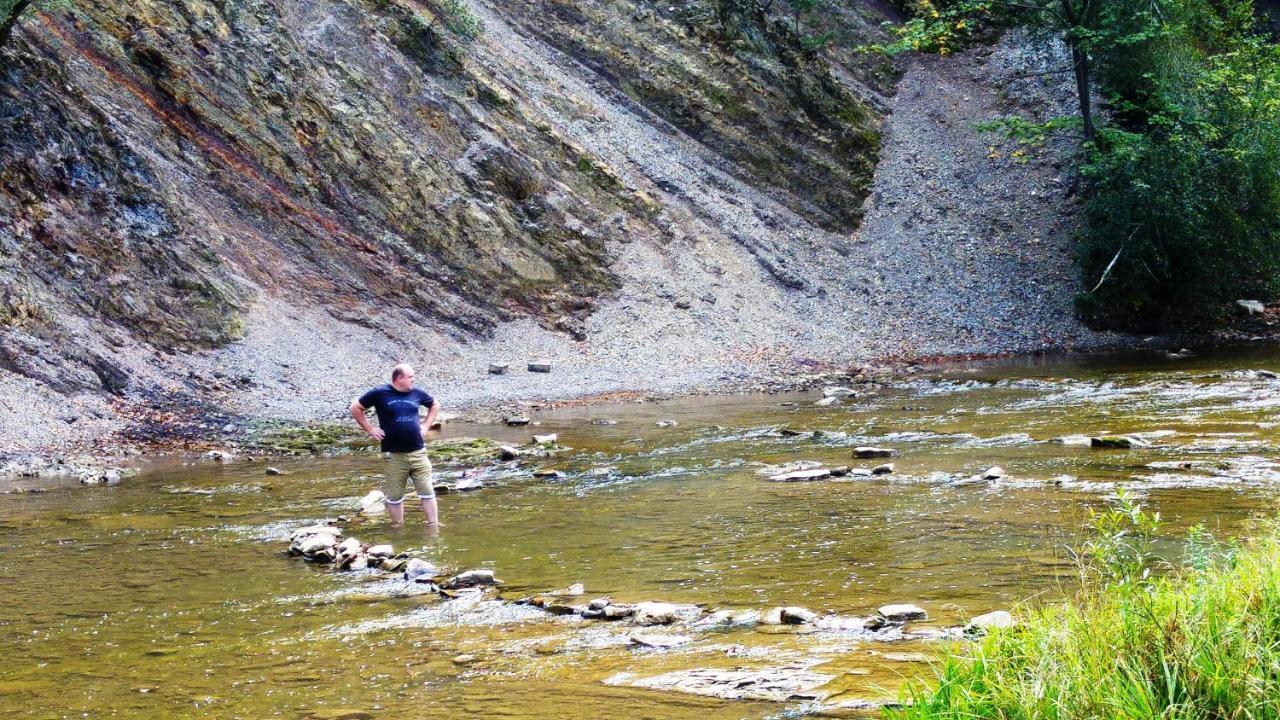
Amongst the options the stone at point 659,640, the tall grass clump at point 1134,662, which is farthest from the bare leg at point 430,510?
the tall grass clump at point 1134,662

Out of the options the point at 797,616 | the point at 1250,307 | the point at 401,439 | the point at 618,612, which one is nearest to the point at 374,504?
the point at 401,439

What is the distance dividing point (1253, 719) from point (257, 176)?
26717 millimetres

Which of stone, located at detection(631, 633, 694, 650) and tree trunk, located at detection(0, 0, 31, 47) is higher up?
tree trunk, located at detection(0, 0, 31, 47)

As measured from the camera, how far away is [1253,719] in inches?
145

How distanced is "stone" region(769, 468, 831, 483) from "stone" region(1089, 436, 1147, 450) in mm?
3750

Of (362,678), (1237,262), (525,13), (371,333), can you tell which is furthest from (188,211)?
(1237,262)

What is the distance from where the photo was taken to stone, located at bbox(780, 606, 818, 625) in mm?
6656

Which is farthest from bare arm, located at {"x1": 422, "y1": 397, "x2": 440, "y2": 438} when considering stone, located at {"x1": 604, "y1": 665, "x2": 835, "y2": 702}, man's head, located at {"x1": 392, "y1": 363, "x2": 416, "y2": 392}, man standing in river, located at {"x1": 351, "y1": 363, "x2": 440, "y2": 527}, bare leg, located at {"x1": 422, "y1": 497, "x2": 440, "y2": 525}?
stone, located at {"x1": 604, "y1": 665, "x2": 835, "y2": 702}

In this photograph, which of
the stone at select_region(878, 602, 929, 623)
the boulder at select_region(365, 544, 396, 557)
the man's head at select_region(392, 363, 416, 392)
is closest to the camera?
the stone at select_region(878, 602, 929, 623)

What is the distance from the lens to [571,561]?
29.8ft

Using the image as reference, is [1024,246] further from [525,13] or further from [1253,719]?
[1253,719]

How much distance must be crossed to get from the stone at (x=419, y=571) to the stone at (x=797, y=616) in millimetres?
3355

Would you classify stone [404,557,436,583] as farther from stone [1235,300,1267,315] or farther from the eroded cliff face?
stone [1235,300,1267,315]

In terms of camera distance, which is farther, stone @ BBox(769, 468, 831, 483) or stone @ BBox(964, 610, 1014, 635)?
stone @ BBox(769, 468, 831, 483)
